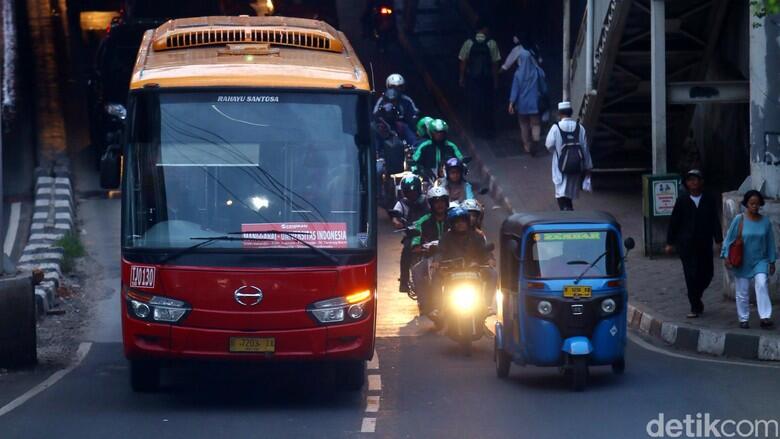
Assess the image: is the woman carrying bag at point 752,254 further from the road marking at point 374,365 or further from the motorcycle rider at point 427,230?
the road marking at point 374,365

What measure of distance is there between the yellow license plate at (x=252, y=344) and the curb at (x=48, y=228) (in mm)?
5439

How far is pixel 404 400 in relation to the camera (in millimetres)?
11531

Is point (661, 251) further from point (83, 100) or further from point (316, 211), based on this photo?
point (83, 100)

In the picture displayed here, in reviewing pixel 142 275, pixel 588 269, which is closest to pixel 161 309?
pixel 142 275

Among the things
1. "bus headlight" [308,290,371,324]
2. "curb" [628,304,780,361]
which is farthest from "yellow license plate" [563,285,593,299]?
"curb" [628,304,780,361]

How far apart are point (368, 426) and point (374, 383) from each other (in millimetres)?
1955

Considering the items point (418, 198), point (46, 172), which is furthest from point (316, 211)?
point (46, 172)

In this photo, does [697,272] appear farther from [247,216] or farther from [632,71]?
[632,71]

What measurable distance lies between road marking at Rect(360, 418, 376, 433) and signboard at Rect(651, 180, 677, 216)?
803 cm

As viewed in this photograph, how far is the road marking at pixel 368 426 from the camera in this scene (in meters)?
10.3

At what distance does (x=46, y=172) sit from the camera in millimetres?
21672

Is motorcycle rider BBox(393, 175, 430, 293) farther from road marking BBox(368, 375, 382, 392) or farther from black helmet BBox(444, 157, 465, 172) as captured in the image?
road marking BBox(368, 375, 382, 392)

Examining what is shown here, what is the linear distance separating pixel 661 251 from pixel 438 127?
3.33 meters

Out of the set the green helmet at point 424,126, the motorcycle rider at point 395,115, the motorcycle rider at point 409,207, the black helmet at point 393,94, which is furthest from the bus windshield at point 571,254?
the black helmet at point 393,94
